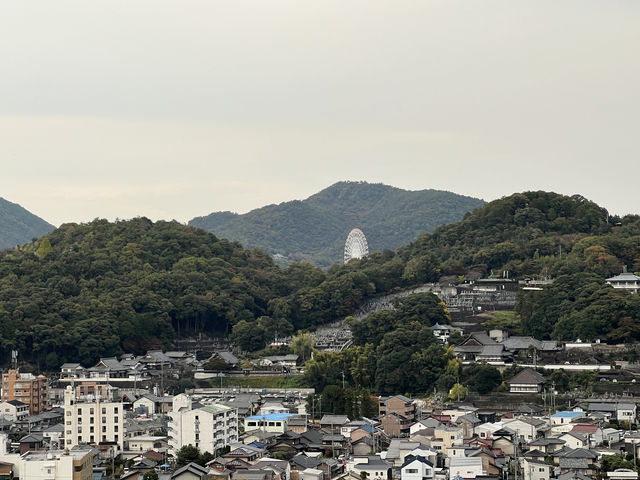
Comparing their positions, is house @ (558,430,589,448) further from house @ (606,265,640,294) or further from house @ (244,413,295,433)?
house @ (606,265,640,294)

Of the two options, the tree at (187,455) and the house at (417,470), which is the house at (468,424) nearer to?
the house at (417,470)

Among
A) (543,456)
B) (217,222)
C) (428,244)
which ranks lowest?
(543,456)

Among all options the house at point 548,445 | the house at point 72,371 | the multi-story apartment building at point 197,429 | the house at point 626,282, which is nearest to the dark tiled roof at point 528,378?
the house at point 548,445

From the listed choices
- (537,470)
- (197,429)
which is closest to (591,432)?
(537,470)

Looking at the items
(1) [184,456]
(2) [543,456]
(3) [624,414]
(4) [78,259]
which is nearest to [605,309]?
(3) [624,414]

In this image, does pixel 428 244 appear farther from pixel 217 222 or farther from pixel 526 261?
pixel 217 222

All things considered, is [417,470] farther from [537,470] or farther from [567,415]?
[567,415]

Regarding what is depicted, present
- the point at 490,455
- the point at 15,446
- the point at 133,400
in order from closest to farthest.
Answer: the point at 490,455 → the point at 15,446 → the point at 133,400
